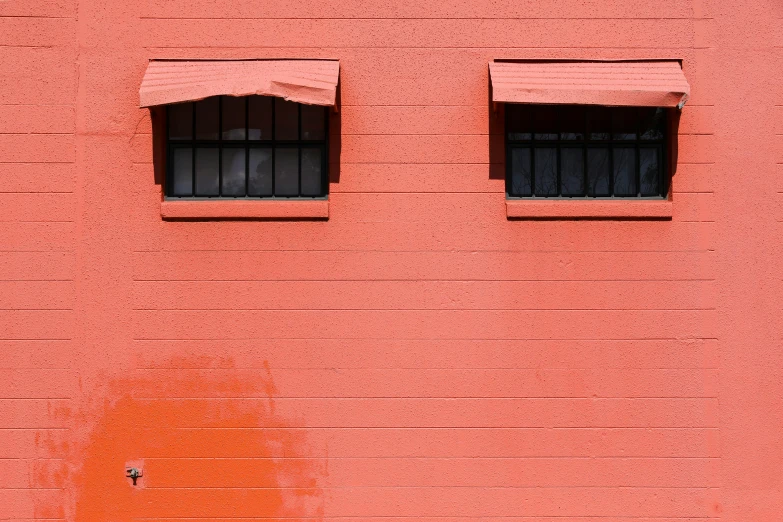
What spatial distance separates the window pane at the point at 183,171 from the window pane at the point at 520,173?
2.52 m

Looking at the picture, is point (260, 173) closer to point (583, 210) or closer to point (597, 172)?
point (583, 210)

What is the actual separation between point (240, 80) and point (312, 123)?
0.67 metres

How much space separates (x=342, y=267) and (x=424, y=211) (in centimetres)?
75

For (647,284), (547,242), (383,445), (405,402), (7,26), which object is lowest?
(383,445)

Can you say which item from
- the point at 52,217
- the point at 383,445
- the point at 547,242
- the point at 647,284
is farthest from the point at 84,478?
the point at 647,284

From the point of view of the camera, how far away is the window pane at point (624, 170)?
15.7 ft

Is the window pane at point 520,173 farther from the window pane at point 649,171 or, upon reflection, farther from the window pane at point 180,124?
the window pane at point 180,124

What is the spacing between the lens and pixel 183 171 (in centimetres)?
480

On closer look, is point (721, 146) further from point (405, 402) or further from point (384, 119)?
point (405, 402)

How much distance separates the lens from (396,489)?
4.60 meters

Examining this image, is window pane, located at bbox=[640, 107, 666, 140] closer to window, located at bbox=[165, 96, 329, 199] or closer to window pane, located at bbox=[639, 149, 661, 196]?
window pane, located at bbox=[639, 149, 661, 196]

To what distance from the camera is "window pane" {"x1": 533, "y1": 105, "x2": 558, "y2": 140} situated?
478 cm

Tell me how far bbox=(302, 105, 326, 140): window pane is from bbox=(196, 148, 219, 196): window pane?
72 centimetres

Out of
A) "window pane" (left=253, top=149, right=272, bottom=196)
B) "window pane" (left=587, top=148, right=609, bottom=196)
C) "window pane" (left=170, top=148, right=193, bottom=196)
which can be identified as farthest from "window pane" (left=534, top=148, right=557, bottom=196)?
"window pane" (left=170, top=148, right=193, bottom=196)
